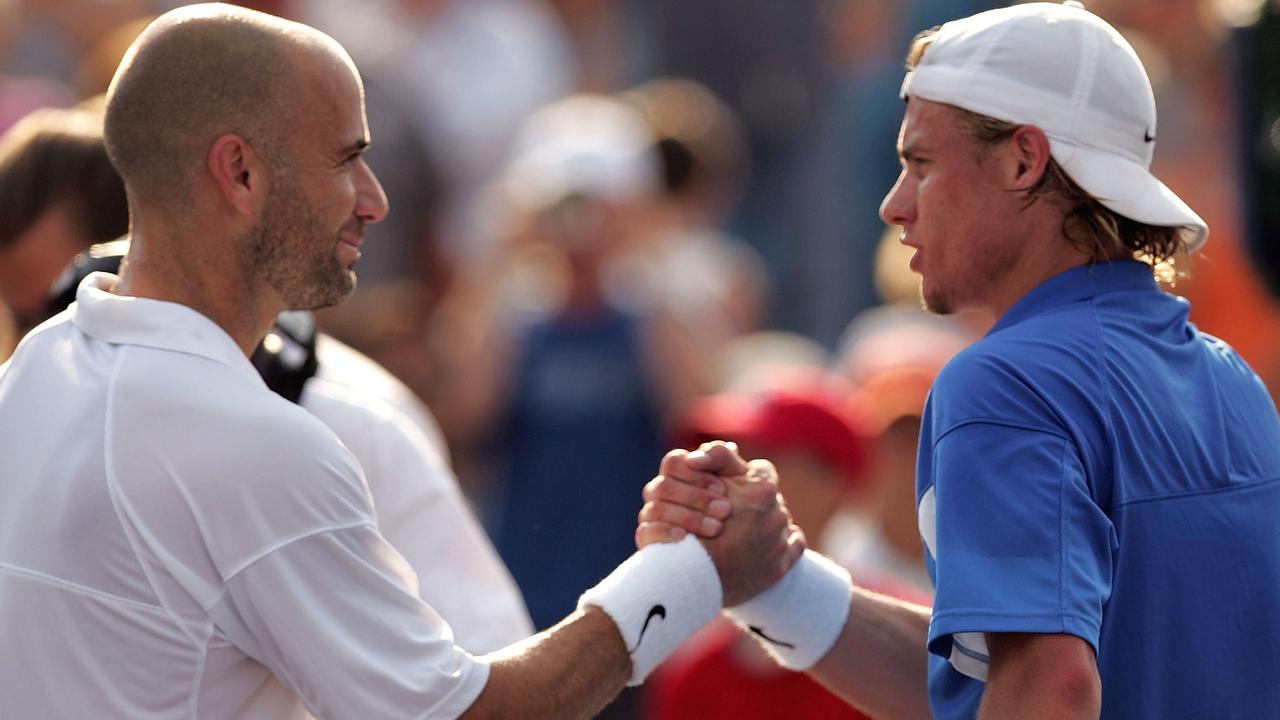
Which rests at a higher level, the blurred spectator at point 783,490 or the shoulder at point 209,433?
the shoulder at point 209,433

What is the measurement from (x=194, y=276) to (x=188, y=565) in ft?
1.78

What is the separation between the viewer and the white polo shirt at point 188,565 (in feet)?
10.4

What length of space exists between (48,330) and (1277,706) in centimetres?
223

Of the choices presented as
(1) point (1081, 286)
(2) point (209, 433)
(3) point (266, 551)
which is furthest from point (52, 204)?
(1) point (1081, 286)

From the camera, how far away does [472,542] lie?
4.21 metres

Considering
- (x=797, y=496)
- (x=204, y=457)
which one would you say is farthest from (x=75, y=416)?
(x=797, y=496)

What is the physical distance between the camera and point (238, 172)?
11.2 feet

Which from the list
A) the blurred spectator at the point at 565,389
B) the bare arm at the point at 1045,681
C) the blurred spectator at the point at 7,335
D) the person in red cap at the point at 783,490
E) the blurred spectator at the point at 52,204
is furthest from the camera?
the blurred spectator at the point at 565,389

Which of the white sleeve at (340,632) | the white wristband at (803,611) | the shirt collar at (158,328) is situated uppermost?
the shirt collar at (158,328)

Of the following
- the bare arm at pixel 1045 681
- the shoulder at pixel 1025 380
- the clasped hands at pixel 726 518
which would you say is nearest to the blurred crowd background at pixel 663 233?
the clasped hands at pixel 726 518

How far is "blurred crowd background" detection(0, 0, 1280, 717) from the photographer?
5.67 meters

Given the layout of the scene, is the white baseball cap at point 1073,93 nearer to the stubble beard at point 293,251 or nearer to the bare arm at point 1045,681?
the bare arm at point 1045,681

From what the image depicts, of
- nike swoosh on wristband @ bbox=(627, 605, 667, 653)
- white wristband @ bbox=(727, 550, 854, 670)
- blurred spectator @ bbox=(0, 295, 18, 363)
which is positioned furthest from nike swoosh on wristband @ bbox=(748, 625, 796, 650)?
blurred spectator @ bbox=(0, 295, 18, 363)

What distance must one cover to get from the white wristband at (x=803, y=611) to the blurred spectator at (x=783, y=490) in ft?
3.62
